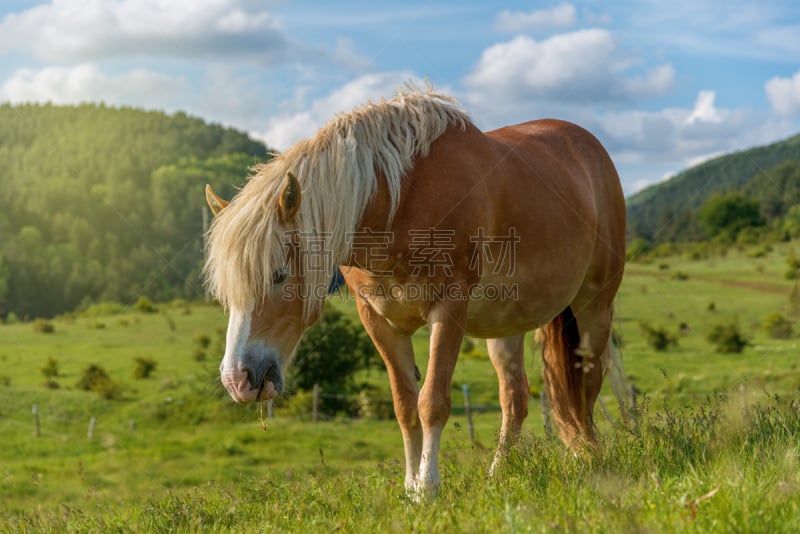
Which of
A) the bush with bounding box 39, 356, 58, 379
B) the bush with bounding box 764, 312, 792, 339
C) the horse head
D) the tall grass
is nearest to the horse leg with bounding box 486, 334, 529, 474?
the tall grass

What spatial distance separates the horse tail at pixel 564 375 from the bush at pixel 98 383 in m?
33.6

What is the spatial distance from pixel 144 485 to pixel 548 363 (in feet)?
53.9

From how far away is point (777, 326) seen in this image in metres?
46.1

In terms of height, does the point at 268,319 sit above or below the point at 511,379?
above

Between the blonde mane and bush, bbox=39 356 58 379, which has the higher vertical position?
the blonde mane

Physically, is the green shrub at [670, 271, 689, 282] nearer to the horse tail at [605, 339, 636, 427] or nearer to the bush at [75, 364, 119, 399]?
the bush at [75, 364, 119, 399]

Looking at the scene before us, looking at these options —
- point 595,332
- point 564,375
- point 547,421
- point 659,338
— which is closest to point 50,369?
point 659,338

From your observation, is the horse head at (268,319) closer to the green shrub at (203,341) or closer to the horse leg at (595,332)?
the horse leg at (595,332)

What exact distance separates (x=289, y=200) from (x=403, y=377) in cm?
170

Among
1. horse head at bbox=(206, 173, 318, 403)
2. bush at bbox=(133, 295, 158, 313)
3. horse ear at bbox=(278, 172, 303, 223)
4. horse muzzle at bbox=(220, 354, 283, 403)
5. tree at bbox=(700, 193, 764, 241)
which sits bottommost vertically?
bush at bbox=(133, 295, 158, 313)

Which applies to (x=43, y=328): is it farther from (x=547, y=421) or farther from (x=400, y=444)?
(x=547, y=421)

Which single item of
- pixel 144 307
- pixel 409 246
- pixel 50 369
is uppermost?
pixel 409 246

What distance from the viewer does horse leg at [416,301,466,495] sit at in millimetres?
4820

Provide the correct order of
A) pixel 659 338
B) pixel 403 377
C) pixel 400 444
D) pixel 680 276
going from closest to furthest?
pixel 403 377 → pixel 400 444 → pixel 659 338 → pixel 680 276
